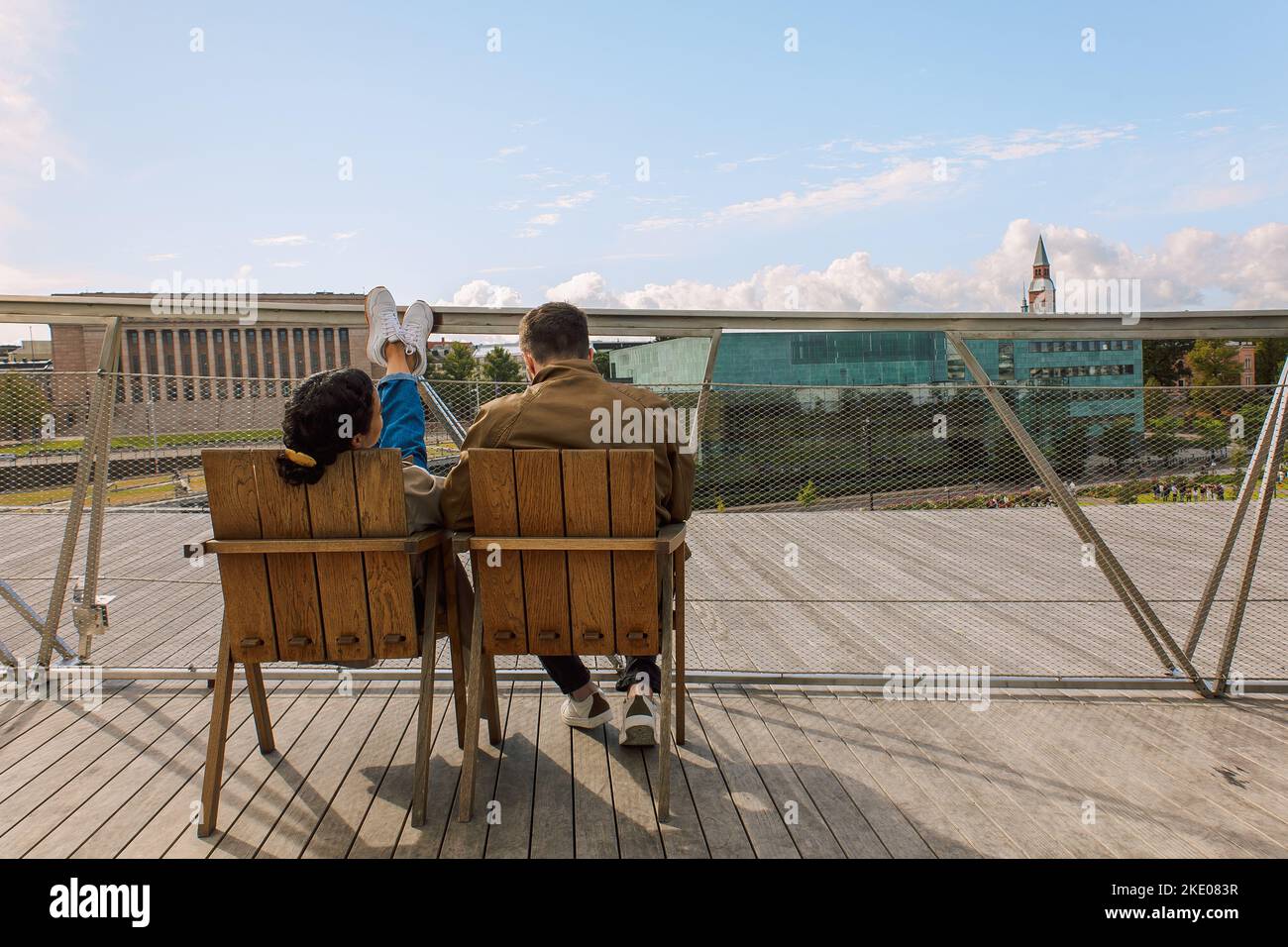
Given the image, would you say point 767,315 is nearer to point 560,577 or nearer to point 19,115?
point 560,577

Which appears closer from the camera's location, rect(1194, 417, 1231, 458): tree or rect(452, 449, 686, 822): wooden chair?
rect(452, 449, 686, 822): wooden chair

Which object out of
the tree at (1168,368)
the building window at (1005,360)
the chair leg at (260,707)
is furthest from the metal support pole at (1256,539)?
the chair leg at (260,707)

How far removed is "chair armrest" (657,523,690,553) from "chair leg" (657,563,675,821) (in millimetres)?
89

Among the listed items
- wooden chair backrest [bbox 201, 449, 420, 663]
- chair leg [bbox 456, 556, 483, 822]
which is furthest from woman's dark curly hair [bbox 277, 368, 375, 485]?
chair leg [bbox 456, 556, 483, 822]

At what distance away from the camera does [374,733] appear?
106 inches

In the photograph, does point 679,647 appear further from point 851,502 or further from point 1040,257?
point 1040,257

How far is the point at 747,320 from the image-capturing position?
330 centimetres

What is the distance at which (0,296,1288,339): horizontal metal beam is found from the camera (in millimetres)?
3158

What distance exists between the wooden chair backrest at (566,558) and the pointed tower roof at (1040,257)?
114m

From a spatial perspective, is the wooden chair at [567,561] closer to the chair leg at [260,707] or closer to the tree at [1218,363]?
the chair leg at [260,707]

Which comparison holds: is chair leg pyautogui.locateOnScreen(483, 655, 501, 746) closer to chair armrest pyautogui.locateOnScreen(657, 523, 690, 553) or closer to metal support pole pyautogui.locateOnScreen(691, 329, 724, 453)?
chair armrest pyautogui.locateOnScreen(657, 523, 690, 553)

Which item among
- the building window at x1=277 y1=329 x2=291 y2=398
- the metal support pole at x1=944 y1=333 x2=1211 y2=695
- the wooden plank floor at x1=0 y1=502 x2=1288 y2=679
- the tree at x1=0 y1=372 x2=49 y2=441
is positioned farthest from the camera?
the building window at x1=277 y1=329 x2=291 y2=398
